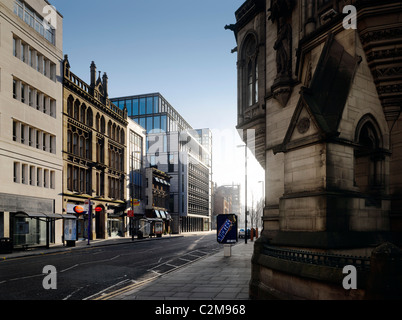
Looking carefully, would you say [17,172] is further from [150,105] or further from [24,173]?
[150,105]

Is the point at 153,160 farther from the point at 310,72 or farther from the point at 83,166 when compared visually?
the point at 310,72

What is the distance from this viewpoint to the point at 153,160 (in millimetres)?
89938

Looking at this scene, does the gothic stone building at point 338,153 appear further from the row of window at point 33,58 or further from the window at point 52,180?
the window at point 52,180

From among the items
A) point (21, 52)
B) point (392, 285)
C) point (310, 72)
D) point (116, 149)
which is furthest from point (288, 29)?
point (116, 149)

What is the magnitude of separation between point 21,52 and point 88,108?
14083 millimetres

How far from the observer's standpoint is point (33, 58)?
35.3 m

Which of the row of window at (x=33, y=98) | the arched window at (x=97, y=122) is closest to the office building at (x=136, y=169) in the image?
the arched window at (x=97, y=122)

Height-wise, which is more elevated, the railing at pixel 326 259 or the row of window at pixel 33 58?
the row of window at pixel 33 58

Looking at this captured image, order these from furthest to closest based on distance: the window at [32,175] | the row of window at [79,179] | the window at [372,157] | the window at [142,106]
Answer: the window at [142,106] → the row of window at [79,179] → the window at [32,175] → the window at [372,157]

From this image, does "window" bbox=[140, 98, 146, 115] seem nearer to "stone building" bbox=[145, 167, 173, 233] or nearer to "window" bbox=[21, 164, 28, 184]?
"stone building" bbox=[145, 167, 173, 233]

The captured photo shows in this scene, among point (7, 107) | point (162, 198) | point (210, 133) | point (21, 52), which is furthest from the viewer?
point (210, 133)

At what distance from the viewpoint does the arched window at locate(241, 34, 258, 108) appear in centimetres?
1838

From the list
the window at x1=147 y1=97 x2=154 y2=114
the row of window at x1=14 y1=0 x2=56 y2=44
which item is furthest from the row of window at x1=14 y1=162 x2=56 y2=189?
the window at x1=147 y1=97 x2=154 y2=114

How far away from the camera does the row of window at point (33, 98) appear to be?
32688mm
